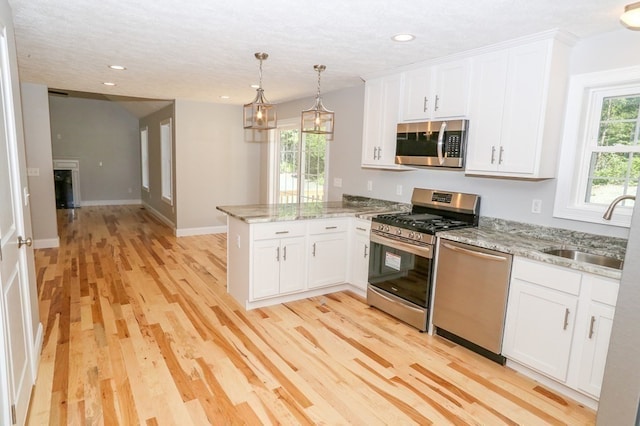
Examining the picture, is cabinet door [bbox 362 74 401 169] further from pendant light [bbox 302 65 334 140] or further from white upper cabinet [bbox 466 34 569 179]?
white upper cabinet [bbox 466 34 569 179]

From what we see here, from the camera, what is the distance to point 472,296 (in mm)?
2816

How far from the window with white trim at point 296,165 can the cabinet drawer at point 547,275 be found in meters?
3.11

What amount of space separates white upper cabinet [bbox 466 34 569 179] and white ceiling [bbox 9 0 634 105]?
17cm

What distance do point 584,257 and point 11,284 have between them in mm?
3631

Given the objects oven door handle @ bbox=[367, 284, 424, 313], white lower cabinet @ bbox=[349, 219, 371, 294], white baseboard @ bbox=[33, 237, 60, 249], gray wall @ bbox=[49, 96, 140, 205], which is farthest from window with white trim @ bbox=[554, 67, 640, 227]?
gray wall @ bbox=[49, 96, 140, 205]

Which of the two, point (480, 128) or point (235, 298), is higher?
point (480, 128)

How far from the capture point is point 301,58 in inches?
133

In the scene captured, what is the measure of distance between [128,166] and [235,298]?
7668mm

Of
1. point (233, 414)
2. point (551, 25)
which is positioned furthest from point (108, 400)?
point (551, 25)

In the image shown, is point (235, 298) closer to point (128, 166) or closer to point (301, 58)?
point (301, 58)

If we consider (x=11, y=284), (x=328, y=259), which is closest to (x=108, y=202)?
(x=328, y=259)

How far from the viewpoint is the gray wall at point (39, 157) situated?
5.18 meters

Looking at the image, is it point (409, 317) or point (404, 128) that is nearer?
point (409, 317)

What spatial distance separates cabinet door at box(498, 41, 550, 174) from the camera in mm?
2658
